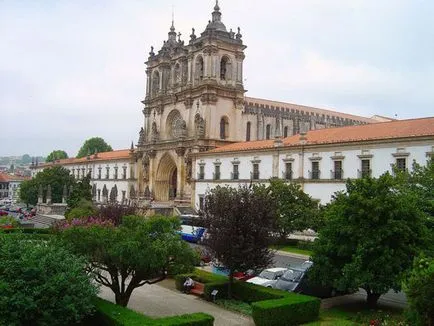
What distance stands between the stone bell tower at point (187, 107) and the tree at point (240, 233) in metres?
37.1

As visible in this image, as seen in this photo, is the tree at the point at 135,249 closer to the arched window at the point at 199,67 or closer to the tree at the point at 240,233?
the tree at the point at 240,233

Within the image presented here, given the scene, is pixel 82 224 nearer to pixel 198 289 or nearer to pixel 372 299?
pixel 198 289

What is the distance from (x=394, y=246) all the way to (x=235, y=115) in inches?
1720

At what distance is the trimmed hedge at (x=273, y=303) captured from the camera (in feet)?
52.2

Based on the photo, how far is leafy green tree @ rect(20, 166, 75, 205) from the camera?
232 feet

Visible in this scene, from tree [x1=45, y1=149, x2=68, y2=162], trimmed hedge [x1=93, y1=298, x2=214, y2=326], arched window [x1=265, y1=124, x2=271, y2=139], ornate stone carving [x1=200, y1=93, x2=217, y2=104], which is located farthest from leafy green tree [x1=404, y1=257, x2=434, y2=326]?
tree [x1=45, y1=149, x2=68, y2=162]

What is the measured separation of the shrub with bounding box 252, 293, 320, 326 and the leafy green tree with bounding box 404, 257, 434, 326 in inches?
200

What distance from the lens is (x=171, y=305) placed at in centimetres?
1919

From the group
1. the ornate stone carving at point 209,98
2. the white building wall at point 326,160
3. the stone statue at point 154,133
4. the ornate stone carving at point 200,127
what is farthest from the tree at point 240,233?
the stone statue at point 154,133

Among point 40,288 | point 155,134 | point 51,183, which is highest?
point 155,134

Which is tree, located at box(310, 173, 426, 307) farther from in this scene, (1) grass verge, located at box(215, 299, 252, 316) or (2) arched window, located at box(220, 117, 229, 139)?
(2) arched window, located at box(220, 117, 229, 139)

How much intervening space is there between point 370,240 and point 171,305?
8206mm

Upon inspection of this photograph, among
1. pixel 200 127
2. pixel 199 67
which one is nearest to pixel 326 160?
pixel 200 127

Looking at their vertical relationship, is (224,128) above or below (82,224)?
above
